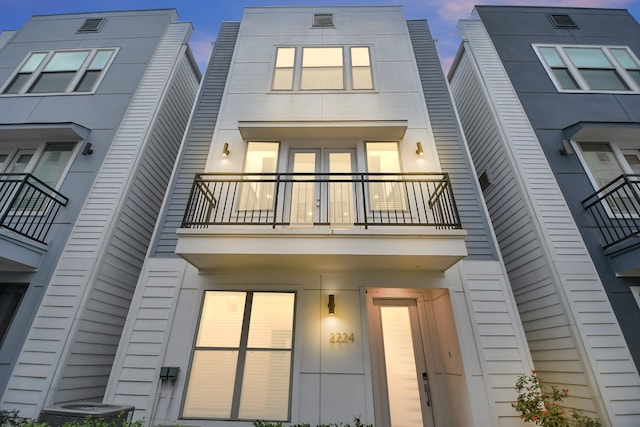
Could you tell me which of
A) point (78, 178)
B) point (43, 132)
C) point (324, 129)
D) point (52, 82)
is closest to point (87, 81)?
point (52, 82)

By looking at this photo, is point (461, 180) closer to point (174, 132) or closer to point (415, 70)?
point (415, 70)

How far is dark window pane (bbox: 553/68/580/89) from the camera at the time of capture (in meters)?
6.75

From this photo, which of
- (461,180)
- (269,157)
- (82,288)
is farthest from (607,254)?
(82,288)

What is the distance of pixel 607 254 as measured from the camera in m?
4.62

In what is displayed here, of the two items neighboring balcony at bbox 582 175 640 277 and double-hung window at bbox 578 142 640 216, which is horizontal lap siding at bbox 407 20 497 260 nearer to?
neighboring balcony at bbox 582 175 640 277

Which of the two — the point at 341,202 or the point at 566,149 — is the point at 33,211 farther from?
the point at 566,149

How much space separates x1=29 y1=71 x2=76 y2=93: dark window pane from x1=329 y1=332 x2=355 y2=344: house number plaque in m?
8.68

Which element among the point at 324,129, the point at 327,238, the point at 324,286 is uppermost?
the point at 324,129

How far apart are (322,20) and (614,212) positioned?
8.25m

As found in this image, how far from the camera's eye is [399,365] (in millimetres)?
4914

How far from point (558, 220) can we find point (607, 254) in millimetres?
829

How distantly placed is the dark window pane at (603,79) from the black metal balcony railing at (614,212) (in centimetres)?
318

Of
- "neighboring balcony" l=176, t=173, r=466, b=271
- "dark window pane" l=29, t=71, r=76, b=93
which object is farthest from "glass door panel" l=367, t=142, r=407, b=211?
"dark window pane" l=29, t=71, r=76, b=93

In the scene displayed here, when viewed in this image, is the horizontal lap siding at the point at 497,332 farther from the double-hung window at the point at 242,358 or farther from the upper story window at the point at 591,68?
the upper story window at the point at 591,68
